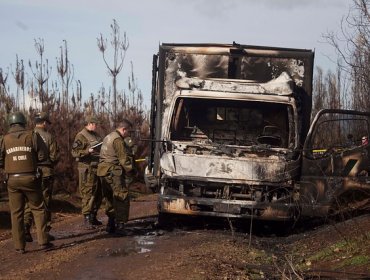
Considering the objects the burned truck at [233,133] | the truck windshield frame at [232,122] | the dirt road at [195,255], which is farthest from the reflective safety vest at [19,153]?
the truck windshield frame at [232,122]

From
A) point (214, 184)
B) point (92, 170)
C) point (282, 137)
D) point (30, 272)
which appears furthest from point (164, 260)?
point (282, 137)

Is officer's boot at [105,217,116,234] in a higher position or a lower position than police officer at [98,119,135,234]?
lower

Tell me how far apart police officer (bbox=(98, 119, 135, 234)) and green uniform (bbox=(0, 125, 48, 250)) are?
128cm

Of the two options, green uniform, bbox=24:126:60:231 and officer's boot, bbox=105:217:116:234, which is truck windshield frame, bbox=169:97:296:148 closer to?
officer's boot, bbox=105:217:116:234

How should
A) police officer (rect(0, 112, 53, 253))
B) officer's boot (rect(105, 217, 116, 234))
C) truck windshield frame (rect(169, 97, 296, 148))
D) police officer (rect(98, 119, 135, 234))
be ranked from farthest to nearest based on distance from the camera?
1. truck windshield frame (rect(169, 97, 296, 148))
2. officer's boot (rect(105, 217, 116, 234))
3. police officer (rect(98, 119, 135, 234))
4. police officer (rect(0, 112, 53, 253))

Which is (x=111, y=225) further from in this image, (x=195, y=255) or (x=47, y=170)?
(x=195, y=255)

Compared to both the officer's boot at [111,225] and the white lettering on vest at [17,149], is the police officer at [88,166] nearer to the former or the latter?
the officer's boot at [111,225]

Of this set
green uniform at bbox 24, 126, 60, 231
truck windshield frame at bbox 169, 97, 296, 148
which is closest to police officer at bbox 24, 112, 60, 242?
green uniform at bbox 24, 126, 60, 231

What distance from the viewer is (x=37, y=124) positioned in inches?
348

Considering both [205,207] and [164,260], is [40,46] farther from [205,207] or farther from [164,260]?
[164,260]

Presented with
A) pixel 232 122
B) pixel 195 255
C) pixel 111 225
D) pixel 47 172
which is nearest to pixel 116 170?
pixel 111 225

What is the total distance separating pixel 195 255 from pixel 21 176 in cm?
252

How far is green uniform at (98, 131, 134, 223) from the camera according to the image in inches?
338

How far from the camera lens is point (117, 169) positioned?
340 inches
